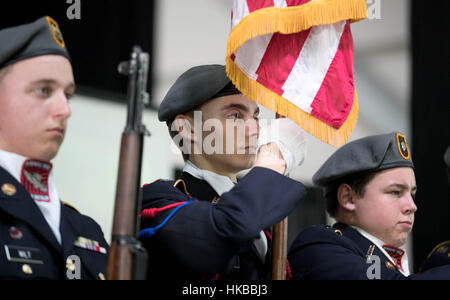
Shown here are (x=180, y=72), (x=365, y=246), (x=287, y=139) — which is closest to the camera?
(x=287, y=139)

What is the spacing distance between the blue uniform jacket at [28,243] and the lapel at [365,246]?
1090 millimetres

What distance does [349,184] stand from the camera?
281cm

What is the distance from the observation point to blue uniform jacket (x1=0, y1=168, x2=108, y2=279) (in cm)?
177

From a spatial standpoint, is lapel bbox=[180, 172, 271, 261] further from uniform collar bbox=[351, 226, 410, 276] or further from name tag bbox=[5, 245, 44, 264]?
name tag bbox=[5, 245, 44, 264]

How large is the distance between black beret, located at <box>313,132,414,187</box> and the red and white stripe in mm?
446

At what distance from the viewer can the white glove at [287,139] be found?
2.13 metres

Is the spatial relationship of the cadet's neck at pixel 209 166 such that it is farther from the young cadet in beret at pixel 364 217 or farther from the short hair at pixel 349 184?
Answer: the short hair at pixel 349 184

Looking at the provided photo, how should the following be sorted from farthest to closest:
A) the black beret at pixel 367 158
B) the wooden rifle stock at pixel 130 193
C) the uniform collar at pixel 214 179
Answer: the black beret at pixel 367 158
the uniform collar at pixel 214 179
the wooden rifle stock at pixel 130 193

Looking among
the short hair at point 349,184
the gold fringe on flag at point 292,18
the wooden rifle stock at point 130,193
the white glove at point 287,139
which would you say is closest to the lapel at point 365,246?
the short hair at point 349,184

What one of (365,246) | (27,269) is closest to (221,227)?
(27,269)

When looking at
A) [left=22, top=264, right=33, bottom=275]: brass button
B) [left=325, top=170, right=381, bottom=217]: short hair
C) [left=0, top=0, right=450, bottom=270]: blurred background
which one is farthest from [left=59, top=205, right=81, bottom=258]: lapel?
[left=0, top=0, right=450, bottom=270]: blurred background

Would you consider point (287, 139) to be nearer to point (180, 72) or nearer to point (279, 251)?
point (279, 251)

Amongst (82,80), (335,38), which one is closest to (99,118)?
(82,80)

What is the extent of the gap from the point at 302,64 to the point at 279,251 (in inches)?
23.1
